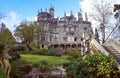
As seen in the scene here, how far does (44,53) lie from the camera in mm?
63219

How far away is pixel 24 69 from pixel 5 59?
20455mm

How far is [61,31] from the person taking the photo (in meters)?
80.4

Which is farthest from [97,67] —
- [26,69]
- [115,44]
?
[26,69]

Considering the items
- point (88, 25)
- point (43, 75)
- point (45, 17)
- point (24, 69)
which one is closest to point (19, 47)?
point (45, 17)

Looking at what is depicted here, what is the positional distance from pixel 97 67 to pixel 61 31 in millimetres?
63504

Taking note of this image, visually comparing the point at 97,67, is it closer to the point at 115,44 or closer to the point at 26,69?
the point at 115,44

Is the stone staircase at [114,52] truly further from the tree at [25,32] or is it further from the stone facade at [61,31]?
the stone facade at [61,31]

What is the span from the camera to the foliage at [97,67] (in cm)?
1691

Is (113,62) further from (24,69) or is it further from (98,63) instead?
(24,69)

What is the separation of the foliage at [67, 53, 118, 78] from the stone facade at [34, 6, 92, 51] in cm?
5874

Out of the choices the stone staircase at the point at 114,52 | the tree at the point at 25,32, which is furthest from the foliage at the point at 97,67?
the tree at the point at 25,32

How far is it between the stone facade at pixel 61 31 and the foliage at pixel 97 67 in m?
58.7

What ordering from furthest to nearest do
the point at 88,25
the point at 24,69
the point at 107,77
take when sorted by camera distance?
the point at 88,25
the point at 24,69
the point at 107,77

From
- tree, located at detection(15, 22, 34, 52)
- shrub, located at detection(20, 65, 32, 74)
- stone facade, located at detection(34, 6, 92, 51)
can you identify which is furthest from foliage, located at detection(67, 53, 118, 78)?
stone facade, located at detection(34, 6, 92, 51)
